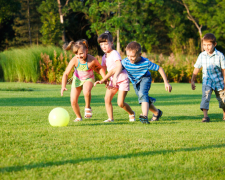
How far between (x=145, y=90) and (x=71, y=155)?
279cm

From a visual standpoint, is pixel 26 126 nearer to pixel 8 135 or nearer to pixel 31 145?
pixel 8 135

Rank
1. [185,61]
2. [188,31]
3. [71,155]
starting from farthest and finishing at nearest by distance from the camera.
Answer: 1. [188,31]
2. [185,61]
3. [71,155]

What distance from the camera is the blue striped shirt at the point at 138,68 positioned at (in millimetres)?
5816

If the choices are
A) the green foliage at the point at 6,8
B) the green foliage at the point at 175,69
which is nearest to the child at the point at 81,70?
the green foliage at the point at 175,69

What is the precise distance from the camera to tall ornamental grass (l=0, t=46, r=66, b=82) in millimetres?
18484

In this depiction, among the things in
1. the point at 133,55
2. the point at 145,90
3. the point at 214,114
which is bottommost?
the point at 214,114

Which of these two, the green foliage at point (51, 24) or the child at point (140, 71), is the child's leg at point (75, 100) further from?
the green foliage at point (51, 24)

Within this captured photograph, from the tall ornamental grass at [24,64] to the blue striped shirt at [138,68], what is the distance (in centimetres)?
1336

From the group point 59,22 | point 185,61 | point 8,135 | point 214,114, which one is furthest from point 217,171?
point 59,22

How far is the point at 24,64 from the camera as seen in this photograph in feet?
60.9

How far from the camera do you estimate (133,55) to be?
5.67 meters

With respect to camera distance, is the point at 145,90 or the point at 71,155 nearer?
the point at 71,155

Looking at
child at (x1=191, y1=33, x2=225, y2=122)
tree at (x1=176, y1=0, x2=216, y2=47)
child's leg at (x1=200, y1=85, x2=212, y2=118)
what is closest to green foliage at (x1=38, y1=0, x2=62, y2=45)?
tree at (x1=176, y1=0, x2=216, y2=47)

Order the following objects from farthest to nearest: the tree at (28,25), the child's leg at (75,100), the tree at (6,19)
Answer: the tree at (28,25) < the tree at (6,19) < the child's leg at (75,100)
